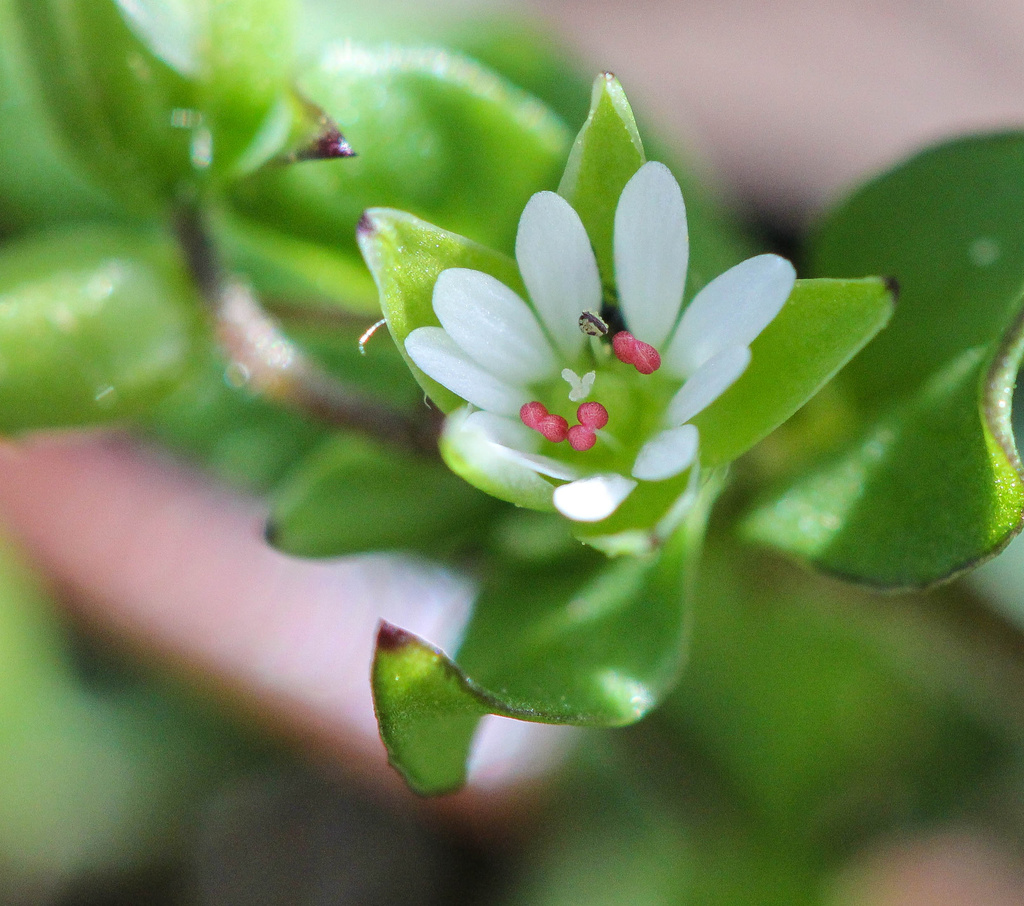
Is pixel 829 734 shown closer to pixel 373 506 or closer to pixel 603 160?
pixel 373 506

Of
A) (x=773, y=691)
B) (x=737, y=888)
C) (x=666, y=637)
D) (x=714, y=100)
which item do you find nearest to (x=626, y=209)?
(x=666, y=637)

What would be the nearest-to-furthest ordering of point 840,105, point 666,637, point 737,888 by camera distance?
point 666,637 < point 737,888 < point 840,105

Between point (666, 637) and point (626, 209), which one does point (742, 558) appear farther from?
point (626, 209)

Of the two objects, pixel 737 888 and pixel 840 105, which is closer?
pixel 737 888

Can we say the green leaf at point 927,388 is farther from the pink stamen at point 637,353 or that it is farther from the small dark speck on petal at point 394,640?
the small dark speck on petal at point 394,640

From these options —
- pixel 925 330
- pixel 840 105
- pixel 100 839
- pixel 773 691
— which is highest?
pixel 925 330

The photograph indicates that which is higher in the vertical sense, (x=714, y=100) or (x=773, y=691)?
(x=714, y=100)

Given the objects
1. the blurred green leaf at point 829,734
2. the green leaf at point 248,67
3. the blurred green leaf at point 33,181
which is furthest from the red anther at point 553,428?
the blurred green leaf at point 33,181

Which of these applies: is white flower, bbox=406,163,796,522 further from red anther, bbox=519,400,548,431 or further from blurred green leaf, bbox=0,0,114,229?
blurred green leaf, bbox=0,0,114,229
